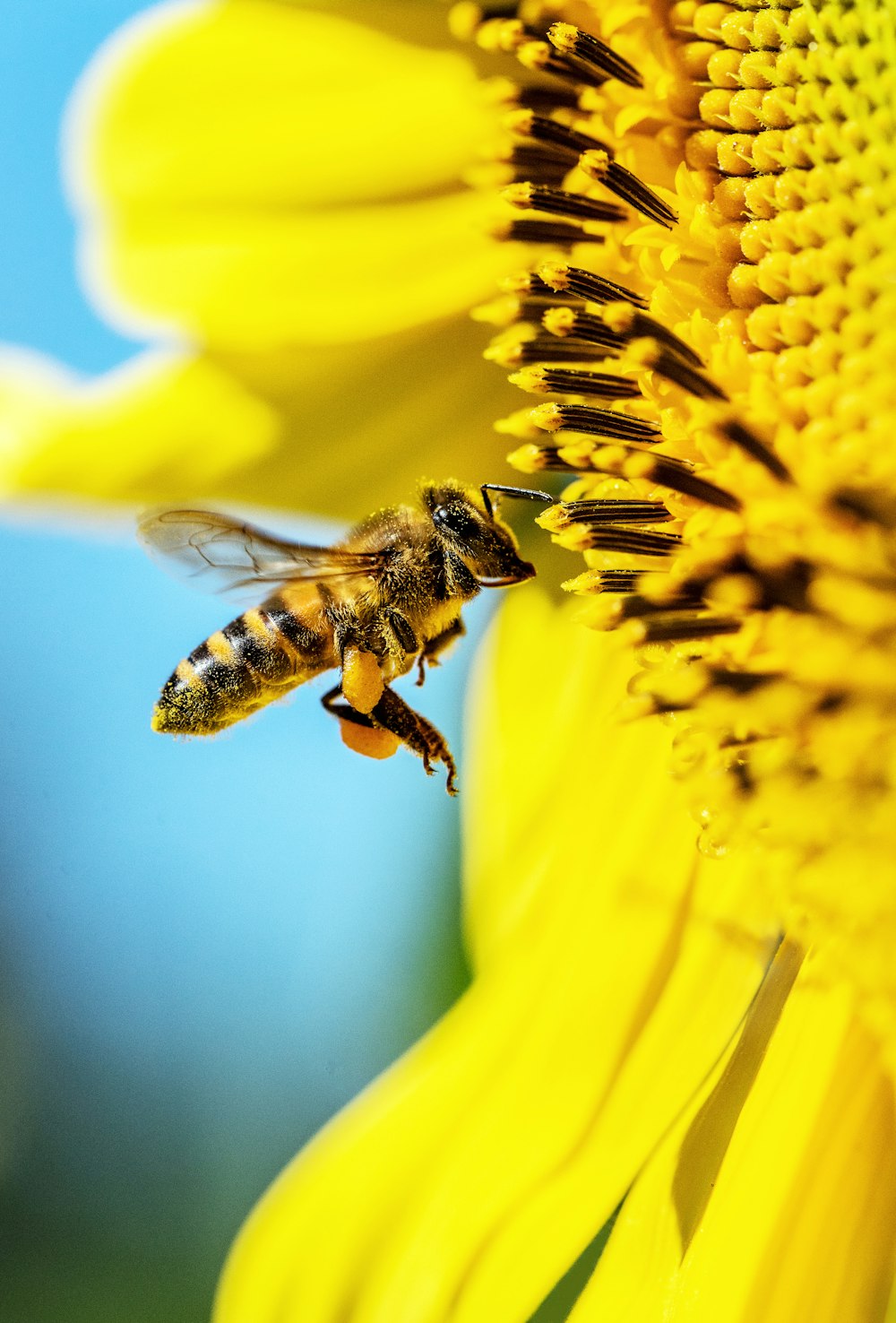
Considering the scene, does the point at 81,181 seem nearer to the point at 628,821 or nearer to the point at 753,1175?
the point at 628,821

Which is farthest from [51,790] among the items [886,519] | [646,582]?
[886,519]

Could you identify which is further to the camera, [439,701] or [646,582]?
[439,701]

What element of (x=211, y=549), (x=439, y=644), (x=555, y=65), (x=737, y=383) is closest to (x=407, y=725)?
(x=439, y=644)

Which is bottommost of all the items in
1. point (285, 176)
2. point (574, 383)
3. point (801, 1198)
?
point (801, 1198)

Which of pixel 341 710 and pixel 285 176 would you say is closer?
pixel 341 710

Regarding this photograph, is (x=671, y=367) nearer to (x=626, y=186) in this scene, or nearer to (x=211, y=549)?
(x=626, y=186)

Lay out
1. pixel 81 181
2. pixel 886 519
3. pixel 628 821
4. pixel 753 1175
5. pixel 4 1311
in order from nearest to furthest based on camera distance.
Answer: pixel 886 519 < pixel 753 1175 < pixel 628 821 < pixel 81 181 < pixel 4 1311

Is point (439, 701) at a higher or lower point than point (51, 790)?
higher
